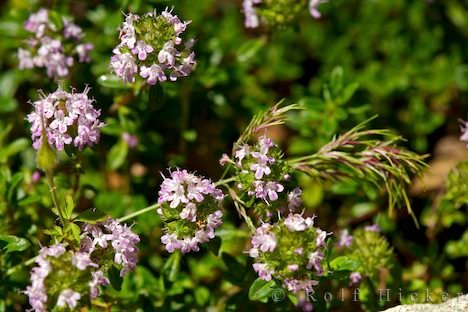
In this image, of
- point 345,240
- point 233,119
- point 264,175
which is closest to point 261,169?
point 264,175

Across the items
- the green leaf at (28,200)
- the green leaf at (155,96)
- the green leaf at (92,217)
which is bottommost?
the green leaf at (92,217)

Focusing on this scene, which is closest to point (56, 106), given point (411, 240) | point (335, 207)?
point (335, 207)

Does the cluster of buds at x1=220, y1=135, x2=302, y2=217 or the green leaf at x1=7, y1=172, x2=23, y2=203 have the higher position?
the green leaf at x1=7, y1=172, x2=23, y2=203

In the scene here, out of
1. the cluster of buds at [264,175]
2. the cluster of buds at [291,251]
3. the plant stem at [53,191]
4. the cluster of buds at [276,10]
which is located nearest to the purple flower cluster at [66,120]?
the plant stem at [53,191]

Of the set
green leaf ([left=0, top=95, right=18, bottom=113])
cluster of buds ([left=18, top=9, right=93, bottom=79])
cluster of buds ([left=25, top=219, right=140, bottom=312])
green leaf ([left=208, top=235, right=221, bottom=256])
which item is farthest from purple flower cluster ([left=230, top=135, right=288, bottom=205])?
green leaf ([left=0, top=95, right=18, bottom=113])

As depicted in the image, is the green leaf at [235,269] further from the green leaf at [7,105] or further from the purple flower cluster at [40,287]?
the green leaf at [7,105]

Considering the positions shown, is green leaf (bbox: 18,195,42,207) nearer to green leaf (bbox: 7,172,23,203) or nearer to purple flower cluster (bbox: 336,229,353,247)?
green leaf (bbox: 7,172,23,203)

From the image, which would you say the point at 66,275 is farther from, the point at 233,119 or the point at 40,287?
the point at 233,119
